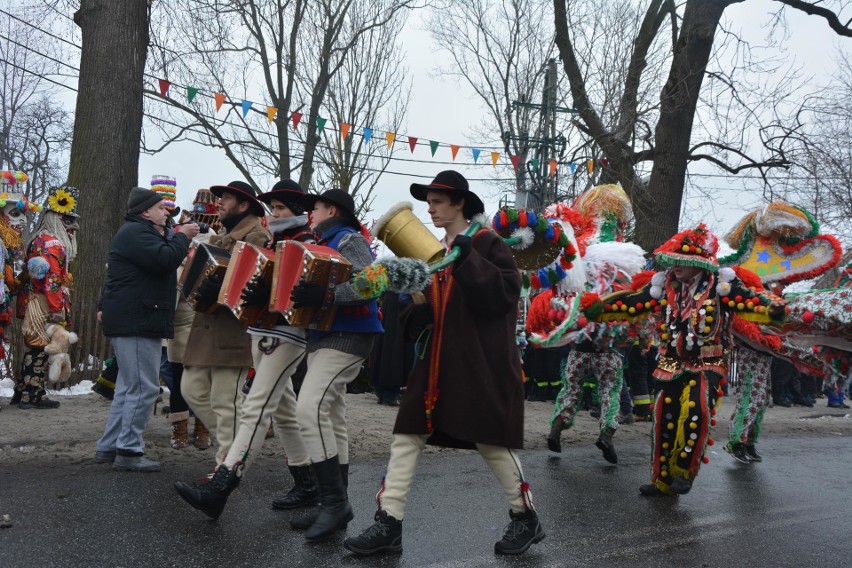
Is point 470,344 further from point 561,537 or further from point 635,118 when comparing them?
point 635,118

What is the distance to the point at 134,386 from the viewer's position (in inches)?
226

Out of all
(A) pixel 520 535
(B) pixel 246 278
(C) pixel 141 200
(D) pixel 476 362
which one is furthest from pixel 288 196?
(A) pixel 520 535

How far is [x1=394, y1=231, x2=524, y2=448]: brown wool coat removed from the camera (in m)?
4.10

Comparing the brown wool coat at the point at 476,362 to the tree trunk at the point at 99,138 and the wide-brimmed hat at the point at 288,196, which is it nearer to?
the wide-brimmed hat at the point at 288,196

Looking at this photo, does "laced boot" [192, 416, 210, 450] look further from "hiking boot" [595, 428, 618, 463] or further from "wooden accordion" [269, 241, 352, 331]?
"hiking boot" [595, 428, 618, 463]

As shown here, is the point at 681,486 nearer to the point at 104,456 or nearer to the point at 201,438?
the point at 201,438

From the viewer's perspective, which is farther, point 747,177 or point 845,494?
point 747,177

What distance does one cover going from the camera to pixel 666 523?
5.11 meters

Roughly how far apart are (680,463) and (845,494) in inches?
64.3

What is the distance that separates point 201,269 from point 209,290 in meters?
0.18

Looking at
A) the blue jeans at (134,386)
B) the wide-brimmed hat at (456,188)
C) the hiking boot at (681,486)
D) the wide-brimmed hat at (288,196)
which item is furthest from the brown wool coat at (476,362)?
the blue jeans at (134,386)

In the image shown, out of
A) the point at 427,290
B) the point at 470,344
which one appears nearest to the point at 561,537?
the point at 470,344

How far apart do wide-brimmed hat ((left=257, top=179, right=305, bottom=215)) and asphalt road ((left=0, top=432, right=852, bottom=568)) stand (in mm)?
1959

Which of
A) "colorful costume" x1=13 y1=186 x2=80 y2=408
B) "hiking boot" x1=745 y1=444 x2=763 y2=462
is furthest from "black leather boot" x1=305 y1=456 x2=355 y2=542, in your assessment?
"colorful costume" x1=13 y1=186 x2=80 y2=408
